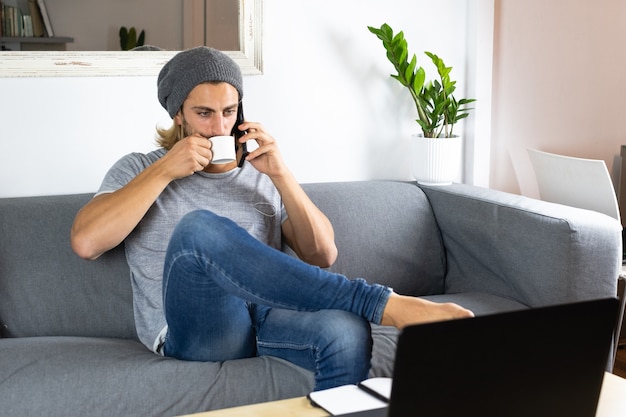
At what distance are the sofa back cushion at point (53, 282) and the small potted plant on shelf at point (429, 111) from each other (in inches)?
44.1

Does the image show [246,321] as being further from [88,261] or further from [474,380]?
[474,380]

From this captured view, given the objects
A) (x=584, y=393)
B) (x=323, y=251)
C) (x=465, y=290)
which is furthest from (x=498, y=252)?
(x=584, y=393)

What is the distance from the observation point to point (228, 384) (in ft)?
6.47

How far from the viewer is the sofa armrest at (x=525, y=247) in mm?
2373

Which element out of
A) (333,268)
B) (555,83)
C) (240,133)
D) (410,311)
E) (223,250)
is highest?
(555,83)

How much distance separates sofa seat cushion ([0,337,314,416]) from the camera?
1906 mm

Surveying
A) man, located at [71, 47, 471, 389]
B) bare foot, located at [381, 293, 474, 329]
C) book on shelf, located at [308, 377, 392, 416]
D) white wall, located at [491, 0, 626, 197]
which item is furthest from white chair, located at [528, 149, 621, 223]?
book on shelf, located at [308, 377, 392, 416]

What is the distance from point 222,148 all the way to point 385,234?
2.63ft

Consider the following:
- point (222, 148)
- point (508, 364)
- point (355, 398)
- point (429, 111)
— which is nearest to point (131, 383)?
point (222, 148)

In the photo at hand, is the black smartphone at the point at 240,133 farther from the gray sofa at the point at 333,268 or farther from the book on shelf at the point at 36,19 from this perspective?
the book on shelf at the point at 36,19

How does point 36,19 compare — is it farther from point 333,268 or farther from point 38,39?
point 333,268

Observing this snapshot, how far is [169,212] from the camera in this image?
224cm

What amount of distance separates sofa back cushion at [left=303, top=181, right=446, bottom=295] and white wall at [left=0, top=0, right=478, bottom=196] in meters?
0.22

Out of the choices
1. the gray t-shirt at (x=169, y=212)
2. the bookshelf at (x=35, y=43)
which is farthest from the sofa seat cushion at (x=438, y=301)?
the bookshelf at (x=35, y=43)
